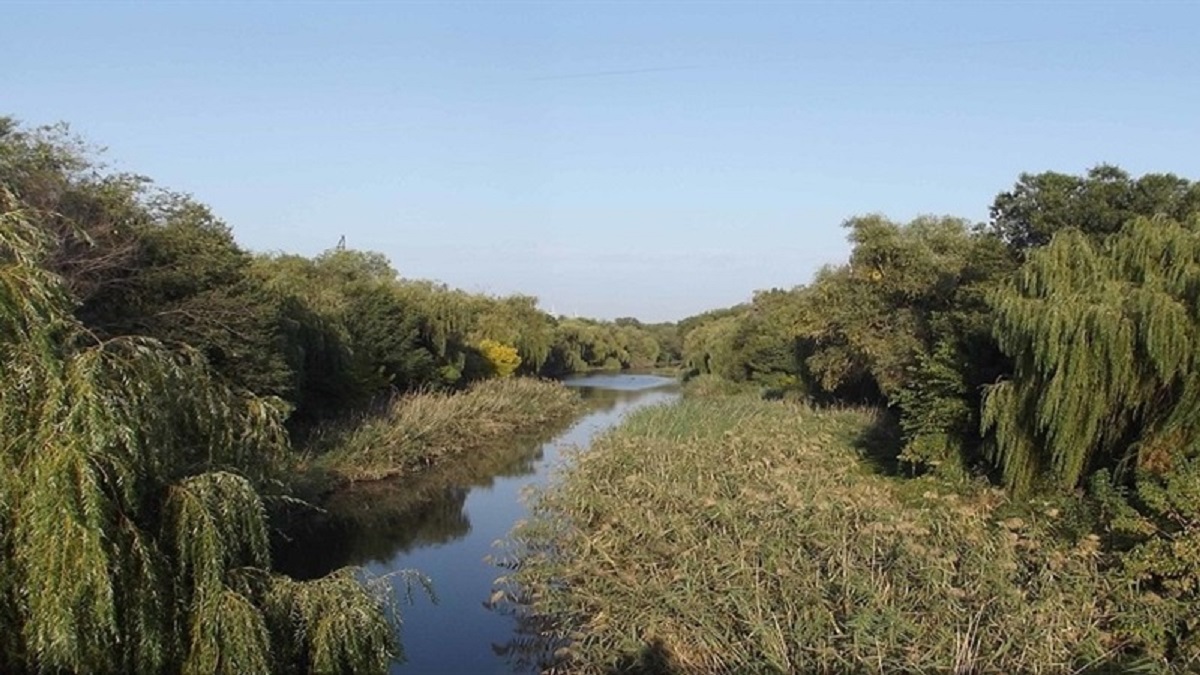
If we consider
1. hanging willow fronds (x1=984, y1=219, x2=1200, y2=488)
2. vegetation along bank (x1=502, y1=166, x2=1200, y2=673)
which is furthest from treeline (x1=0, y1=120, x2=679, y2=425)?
hanging willow fronds (x1=984, y1=219, x2=1200, y2=488)

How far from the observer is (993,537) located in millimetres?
7965

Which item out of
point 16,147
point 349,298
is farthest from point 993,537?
point 349,298

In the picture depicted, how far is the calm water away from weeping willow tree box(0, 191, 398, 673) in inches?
175

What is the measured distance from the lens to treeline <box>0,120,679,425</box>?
14172mm

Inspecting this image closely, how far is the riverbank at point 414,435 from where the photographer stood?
67.9ft

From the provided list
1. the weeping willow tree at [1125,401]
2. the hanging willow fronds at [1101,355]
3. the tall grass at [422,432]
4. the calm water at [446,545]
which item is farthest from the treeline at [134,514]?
the tall grass at [422,432]

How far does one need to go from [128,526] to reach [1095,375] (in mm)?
9970

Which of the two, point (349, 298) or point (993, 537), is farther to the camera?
point (349, 298)

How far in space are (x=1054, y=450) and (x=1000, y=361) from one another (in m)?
4.35

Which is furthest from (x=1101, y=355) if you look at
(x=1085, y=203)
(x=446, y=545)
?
(x=446, y=545)

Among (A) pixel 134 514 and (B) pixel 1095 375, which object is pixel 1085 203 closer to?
(B) pixel 1095 375

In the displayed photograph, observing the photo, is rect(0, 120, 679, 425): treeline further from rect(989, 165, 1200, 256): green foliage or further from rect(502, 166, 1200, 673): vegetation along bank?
rect(989, 165, 1200, 256): green foliage

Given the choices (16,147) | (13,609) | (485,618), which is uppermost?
(16,147)

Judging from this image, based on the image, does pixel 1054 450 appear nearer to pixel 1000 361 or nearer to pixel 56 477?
pixel 1000 361
